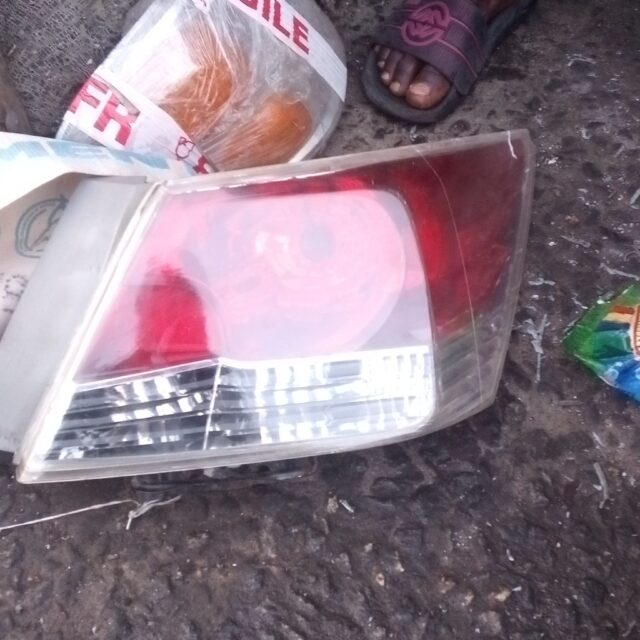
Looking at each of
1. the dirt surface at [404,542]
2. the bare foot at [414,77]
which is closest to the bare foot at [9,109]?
the dirt surface at [404,542]

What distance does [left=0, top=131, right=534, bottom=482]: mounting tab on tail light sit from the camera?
2.80 ft

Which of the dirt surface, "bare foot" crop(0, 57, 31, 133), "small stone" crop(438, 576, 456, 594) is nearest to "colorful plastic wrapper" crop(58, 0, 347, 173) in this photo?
"bare foot" crop(0, 57, 31, 133)

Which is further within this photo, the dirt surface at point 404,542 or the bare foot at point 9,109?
the bare foot at point 9,109

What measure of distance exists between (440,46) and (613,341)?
0.66 m

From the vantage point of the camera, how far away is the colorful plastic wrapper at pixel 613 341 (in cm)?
105

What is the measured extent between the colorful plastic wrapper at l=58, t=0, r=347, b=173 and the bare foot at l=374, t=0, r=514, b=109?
115mm

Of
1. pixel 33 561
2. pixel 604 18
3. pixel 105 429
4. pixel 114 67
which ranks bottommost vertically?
pixel 604 18

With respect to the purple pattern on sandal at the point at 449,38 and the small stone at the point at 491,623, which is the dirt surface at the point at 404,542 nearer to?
the small stone at the point at 491,623

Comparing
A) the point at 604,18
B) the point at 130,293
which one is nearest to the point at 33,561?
the point at 130,293

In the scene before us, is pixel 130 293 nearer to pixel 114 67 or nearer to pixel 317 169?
pixel 317 169

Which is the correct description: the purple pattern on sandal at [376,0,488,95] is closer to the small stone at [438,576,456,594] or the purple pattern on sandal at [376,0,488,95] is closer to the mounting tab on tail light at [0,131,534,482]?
the mounting tab on tail light at [0,131,534,482]

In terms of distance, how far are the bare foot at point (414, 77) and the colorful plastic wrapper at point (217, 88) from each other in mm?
115

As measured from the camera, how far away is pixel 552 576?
0.96 metres

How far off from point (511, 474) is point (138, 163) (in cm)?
68
